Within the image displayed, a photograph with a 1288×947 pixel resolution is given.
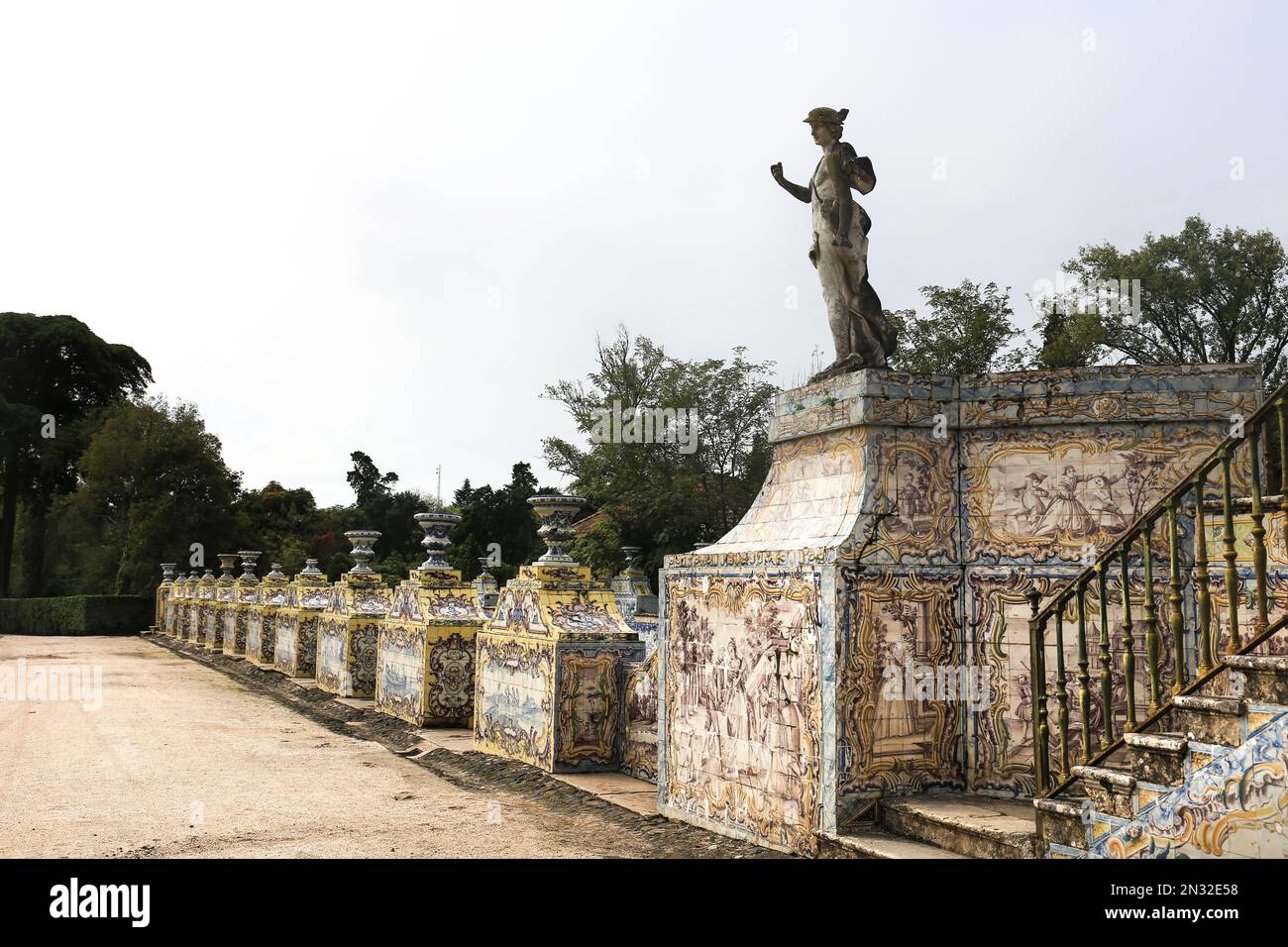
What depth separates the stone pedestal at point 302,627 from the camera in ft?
60.7

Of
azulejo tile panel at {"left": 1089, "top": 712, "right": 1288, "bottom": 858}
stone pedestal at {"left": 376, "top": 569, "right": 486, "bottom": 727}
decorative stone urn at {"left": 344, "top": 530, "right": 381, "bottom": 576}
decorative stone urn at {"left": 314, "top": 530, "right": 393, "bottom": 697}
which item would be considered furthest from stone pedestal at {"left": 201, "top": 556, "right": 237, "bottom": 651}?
azulejo tile panel at {"left": 1089, "top": 712, "right": 1288, "bottom": 858}

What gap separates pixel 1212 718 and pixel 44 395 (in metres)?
52.7

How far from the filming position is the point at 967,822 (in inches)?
200

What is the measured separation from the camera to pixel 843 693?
18.3ft

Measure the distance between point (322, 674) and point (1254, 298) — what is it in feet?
81.7

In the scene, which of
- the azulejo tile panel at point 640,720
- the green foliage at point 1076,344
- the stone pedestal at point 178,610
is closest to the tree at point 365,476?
the stone pedestal at point 178,610

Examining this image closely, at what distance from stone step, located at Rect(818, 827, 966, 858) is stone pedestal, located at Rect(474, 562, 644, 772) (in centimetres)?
375

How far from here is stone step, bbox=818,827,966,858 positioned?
5.08 m

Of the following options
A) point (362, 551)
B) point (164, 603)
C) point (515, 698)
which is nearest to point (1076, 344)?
point (362, 551)

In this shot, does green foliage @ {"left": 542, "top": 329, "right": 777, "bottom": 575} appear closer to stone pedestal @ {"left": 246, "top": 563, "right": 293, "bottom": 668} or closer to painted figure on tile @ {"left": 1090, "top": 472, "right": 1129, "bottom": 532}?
stone pedestal @ {"left": 246, "top": 563, "right": 293, "bottom": 668}

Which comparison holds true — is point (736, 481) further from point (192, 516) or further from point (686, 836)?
point (686, 836)

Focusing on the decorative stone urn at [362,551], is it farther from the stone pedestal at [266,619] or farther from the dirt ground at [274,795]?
the stone pedestal at [266,619]
